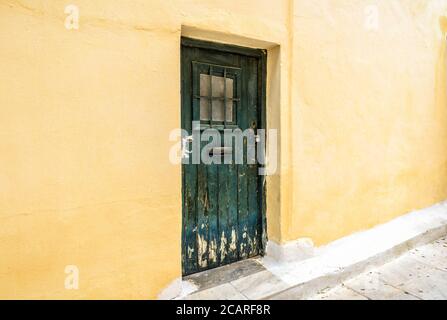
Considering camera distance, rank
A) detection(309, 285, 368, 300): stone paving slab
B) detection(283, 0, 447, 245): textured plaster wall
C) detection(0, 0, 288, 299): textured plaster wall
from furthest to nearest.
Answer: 1. detection(283, 0, 447, 245): textured plaster wall
2. detection(309, 285, 368, 300): stone paving slab
3. detection(0, 0, 288, 299): textured plaster wall

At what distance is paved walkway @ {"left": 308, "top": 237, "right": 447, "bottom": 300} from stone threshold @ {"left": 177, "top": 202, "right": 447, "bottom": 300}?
0.25ft

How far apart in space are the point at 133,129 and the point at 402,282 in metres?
2.91

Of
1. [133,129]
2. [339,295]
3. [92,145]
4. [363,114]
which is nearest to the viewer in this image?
[92,145]

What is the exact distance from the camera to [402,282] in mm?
2854

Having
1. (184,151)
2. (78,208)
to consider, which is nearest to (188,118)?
(184,151)

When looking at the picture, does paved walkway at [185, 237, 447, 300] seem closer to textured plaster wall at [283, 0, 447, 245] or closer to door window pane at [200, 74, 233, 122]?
textured plaster wall at [283, 0, 447, 245]

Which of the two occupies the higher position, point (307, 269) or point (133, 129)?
point (133, 129)

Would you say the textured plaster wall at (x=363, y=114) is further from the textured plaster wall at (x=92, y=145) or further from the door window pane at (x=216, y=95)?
the textured plaster wall at (x=92, y=145)

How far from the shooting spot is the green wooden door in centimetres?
265

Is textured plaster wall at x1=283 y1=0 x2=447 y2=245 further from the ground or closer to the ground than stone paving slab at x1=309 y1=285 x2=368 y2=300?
further from the ground

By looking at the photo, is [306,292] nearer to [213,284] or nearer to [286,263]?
[286,263]

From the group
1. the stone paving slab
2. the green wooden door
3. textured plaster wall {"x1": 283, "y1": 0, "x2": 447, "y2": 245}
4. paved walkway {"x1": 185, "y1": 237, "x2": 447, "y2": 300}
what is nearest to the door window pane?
the green wooden door

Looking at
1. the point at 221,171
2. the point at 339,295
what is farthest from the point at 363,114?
the point at 339,295

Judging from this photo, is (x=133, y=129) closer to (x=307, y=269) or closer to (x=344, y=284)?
(x=307, y=269)
